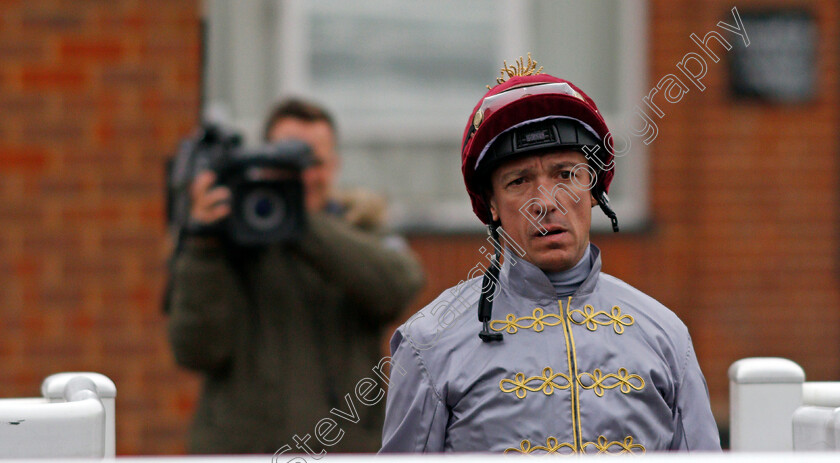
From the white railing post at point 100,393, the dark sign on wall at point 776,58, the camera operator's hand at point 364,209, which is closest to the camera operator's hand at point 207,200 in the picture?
the camera operator's hand at point 364,209

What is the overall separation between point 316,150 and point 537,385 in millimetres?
2017

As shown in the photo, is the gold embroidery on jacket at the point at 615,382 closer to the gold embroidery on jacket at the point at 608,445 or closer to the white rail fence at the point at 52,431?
the gold embroidery on jacket at the point at 608,445

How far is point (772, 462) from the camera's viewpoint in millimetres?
1409

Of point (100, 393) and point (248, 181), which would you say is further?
point (248, 181)

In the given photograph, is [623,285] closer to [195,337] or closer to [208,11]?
[195,337]

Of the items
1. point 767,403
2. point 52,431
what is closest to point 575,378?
point 767,403

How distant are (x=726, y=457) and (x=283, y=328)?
2.40 meters

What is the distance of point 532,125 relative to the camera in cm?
216

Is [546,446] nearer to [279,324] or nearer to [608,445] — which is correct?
[608,445]

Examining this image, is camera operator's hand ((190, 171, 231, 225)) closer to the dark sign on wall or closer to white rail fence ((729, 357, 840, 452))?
white rail fence ((729, 357, 840, 452))

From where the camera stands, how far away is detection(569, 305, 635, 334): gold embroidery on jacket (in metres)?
2.15

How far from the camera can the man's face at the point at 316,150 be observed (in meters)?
3.94

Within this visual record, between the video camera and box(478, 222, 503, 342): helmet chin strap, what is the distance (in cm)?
144

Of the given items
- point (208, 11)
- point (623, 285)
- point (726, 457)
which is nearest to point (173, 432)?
point (208, 11)
